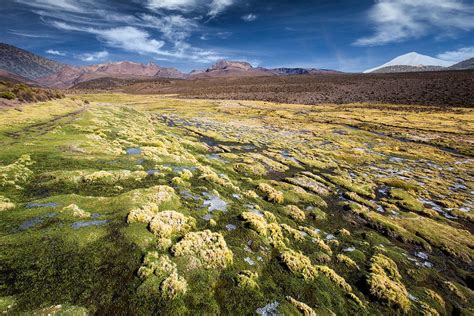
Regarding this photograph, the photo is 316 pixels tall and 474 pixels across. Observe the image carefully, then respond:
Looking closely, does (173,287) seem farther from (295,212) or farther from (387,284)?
(295,212)

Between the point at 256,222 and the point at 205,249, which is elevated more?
the point at 205,249

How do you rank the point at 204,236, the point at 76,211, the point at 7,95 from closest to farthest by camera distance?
the point at 76,211 → the point at 204,236 → the point at 7,95

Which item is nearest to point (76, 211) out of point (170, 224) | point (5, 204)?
point (5, 204)

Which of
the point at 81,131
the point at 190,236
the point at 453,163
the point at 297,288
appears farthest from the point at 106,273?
the point at 453,163

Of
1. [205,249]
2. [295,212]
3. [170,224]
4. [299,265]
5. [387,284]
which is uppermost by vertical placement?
[170,224]

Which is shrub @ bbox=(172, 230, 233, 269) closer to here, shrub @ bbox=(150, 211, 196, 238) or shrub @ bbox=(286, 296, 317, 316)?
shrub @ bbox=(150, 211, 196, 238)

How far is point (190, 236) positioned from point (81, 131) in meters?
28.0

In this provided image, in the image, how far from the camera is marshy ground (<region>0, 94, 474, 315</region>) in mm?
9789

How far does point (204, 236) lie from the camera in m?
13.4

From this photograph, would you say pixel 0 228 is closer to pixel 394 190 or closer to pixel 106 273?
pixel 106 273

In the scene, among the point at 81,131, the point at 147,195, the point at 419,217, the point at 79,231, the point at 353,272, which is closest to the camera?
the point at 79,231

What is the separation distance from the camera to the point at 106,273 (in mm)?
10008

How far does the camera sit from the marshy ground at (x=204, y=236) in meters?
9.79

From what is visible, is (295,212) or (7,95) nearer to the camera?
(295,212)
